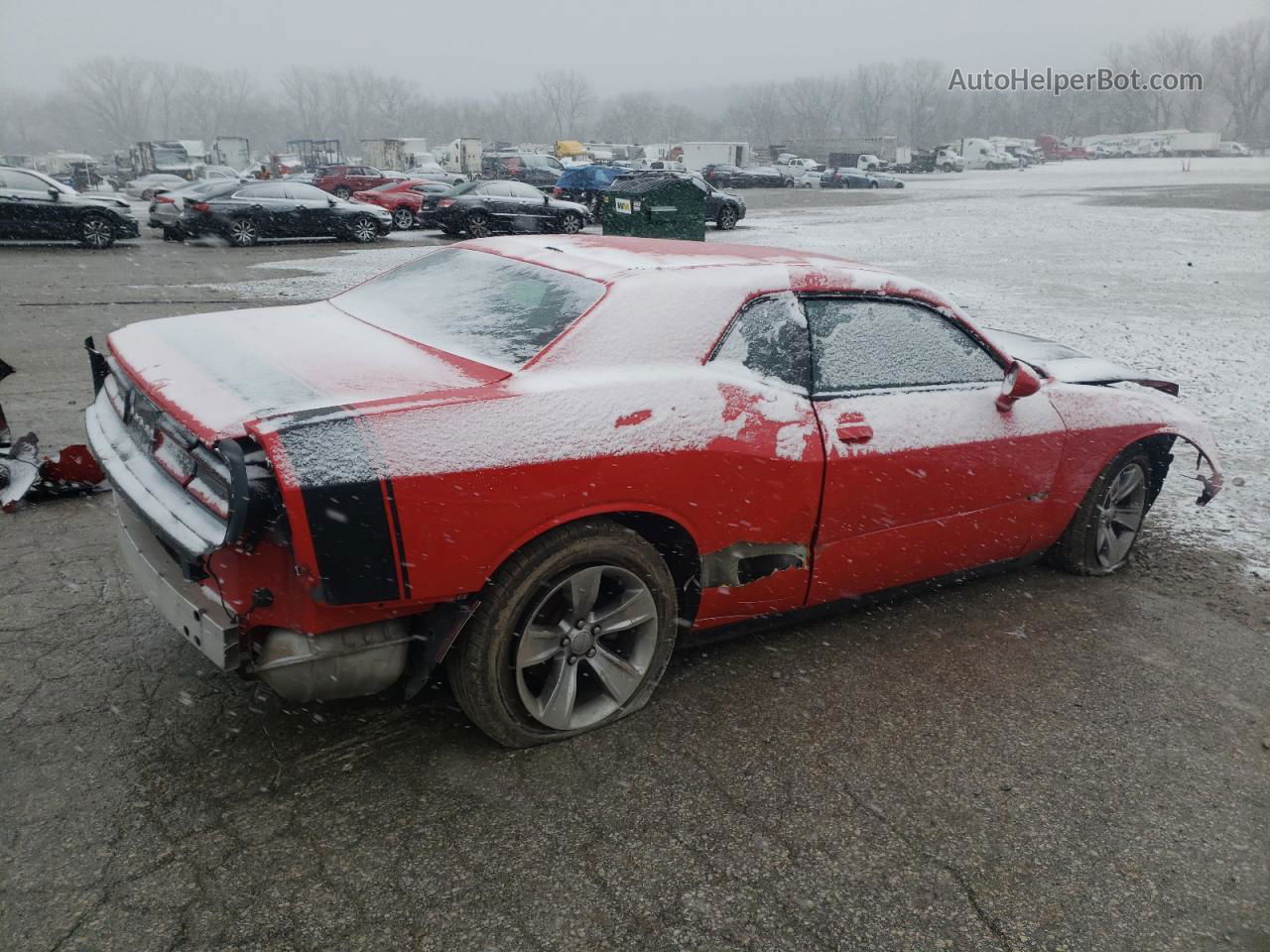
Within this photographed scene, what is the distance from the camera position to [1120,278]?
15133mm

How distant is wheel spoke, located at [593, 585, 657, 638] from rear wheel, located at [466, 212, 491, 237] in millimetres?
18485

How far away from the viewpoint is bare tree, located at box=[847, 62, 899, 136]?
148750mm

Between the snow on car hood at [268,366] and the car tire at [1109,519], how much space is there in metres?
2.93

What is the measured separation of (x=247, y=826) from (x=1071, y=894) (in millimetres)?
2218

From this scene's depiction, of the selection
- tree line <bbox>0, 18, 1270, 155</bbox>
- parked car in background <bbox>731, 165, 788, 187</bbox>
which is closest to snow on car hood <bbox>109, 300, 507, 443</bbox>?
parked car in background <bbox>731, 165, 788, 187</bbox>

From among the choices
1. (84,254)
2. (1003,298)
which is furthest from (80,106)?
(1003,298)

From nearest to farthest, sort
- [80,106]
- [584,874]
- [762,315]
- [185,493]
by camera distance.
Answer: [584,874]
[185,493]
[762,315]
[80,106]

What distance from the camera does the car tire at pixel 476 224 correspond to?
2050cm

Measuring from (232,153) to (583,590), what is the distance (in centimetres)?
6414

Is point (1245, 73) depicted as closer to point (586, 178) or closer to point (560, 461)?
point (586, 178)

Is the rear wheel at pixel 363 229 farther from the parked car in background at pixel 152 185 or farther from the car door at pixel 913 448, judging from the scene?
the car door at pixel 913 448

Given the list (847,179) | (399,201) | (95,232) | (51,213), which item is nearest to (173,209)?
(95,232)

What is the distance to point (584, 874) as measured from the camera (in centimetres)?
252

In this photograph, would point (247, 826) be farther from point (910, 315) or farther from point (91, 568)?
point (910, 315)
